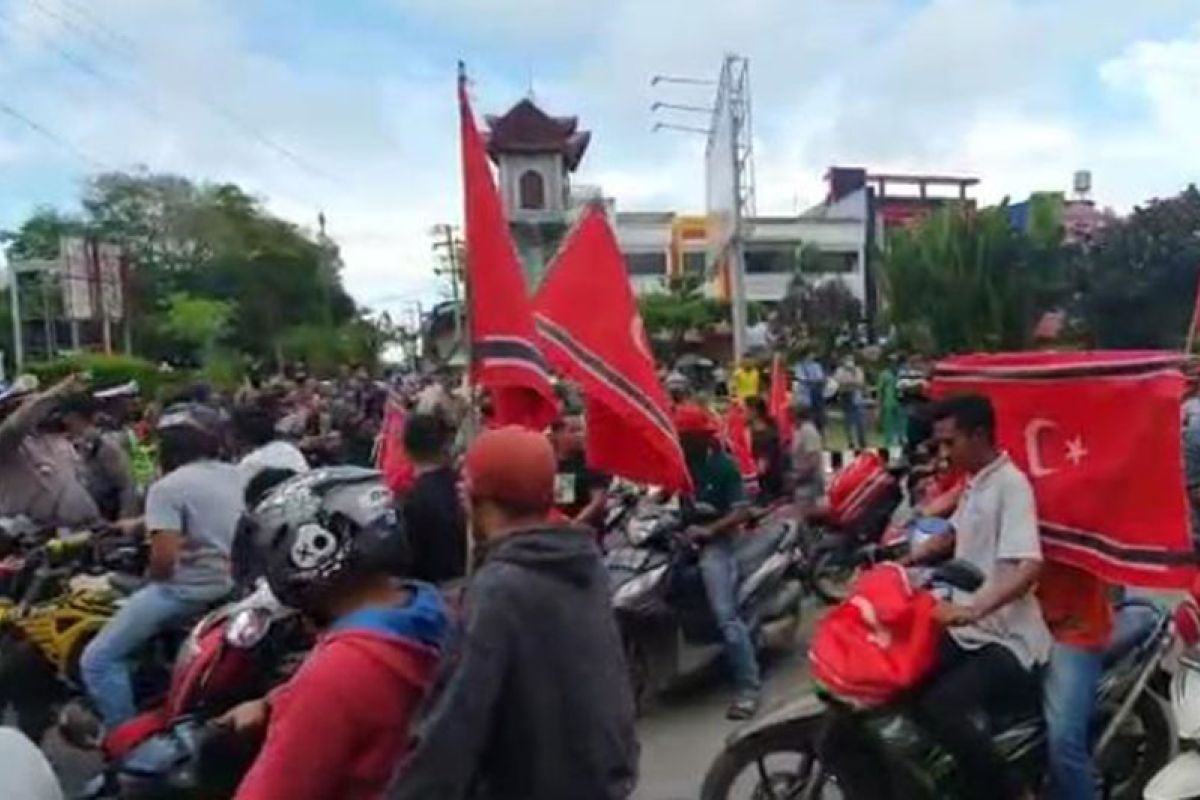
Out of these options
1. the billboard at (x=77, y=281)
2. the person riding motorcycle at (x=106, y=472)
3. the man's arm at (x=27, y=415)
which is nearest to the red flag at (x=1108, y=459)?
the man's arm at (x=27, y=415)

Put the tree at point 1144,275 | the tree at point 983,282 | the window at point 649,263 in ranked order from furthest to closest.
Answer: the window at point 649,263, the tree at point 983,282, the tree at point 1144,275

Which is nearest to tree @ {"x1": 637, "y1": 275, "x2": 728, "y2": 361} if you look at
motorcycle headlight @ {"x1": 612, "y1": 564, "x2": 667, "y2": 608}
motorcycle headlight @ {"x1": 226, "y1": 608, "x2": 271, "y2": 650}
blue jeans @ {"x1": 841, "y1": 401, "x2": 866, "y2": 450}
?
blue jeans @ {"x1": 841, "y1": 401, "x2": 866, "y2": 450}

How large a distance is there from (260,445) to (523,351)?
218 cm

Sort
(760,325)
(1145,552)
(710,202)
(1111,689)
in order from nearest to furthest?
(1145,552) < (1111,689) < (710,202) < (760,325)

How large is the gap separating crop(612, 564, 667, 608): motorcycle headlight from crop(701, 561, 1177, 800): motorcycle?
2055 millimetres

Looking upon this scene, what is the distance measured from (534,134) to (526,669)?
5565cm

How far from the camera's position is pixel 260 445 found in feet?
24.0

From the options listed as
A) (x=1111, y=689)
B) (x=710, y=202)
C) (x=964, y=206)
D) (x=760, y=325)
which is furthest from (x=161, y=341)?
(x=1111, y=689)

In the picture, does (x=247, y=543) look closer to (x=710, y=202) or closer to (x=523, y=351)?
(x=523, y=351)

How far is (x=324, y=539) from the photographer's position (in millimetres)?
2268

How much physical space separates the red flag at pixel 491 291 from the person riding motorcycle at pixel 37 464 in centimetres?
221

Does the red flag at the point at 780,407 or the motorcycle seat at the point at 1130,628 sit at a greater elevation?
the red flag at the point at 780,407

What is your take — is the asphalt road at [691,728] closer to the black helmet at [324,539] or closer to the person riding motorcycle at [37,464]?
the person riding motorcycle at [37,464]

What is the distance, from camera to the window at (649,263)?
74.4m
